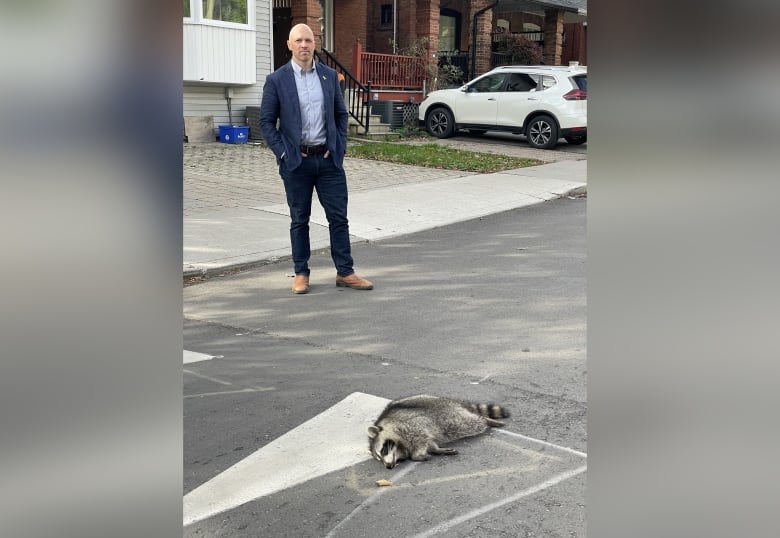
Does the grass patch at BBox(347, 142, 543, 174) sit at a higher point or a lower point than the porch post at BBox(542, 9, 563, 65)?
lower

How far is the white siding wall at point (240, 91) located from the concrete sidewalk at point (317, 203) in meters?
1.63

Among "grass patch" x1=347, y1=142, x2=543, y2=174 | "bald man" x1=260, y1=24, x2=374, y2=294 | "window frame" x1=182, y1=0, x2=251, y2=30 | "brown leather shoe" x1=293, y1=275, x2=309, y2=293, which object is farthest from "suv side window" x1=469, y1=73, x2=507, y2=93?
"brown leather shoe" x1=293, y1=275, x2=309, y2=293

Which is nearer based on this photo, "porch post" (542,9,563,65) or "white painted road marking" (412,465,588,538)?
"white painted road marking" (412,465,588,538)

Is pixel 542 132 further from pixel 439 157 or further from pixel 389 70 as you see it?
pixel 389 70

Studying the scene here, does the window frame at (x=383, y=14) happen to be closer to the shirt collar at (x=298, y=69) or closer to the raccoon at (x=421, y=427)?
the shirt collar at (x=298, y=69)

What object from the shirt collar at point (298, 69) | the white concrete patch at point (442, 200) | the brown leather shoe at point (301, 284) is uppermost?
the shirt collar at point (298, 69)

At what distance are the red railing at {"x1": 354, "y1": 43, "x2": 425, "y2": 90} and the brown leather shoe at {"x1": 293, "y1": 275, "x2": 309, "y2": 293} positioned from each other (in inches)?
650

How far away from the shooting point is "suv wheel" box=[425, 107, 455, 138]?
22672 millimetres

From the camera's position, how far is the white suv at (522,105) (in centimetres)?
2059

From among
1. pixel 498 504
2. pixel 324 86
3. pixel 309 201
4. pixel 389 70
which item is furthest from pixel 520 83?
pixel 498 504

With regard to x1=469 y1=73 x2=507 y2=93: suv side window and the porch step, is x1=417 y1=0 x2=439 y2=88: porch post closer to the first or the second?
the porch step

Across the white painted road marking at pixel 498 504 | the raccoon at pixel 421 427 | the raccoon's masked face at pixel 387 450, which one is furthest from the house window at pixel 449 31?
the white painted road marking at pixel 498 504

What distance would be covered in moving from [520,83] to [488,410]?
58.1 ft
